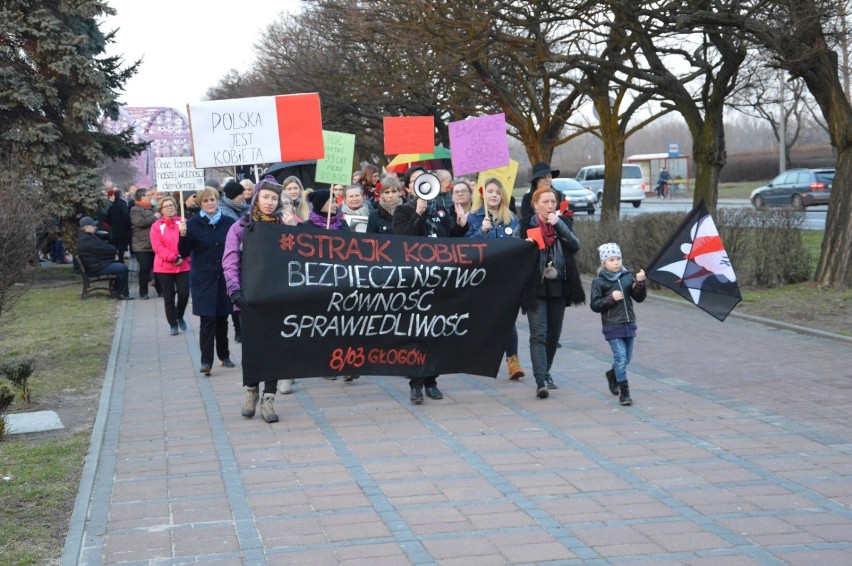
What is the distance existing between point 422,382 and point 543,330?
1.10m

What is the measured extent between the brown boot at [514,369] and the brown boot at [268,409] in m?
2.48

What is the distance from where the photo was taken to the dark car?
129 ft

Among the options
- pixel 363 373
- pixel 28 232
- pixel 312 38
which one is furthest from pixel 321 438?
pixel 312 38

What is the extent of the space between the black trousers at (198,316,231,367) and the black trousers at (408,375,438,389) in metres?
2.50

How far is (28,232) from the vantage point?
1125 cm

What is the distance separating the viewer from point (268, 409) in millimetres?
8594

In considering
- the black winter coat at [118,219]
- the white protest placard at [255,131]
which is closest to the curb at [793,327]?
the white protest placard at [255,131]

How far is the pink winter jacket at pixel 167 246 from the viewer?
1352 cm

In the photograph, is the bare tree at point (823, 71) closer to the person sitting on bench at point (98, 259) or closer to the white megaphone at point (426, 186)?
the white megaphone at point (426, 186)

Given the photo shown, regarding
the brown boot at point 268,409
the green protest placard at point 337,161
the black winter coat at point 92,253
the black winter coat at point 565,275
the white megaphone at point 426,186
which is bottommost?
the brown boot at point 268,409

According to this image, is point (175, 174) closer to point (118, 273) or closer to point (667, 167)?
point (118, 273)

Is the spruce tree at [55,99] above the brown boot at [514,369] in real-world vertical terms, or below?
above

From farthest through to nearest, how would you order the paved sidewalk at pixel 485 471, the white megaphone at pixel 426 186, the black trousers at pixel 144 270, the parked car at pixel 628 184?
1. the parked car at pixel 628 184
2. the black trousers at pixel 144 270
3. the white megaphone at pixel 426 186
4. the paved sidewalk at pixel 485 471

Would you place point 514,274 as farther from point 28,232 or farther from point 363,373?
point 28,232
